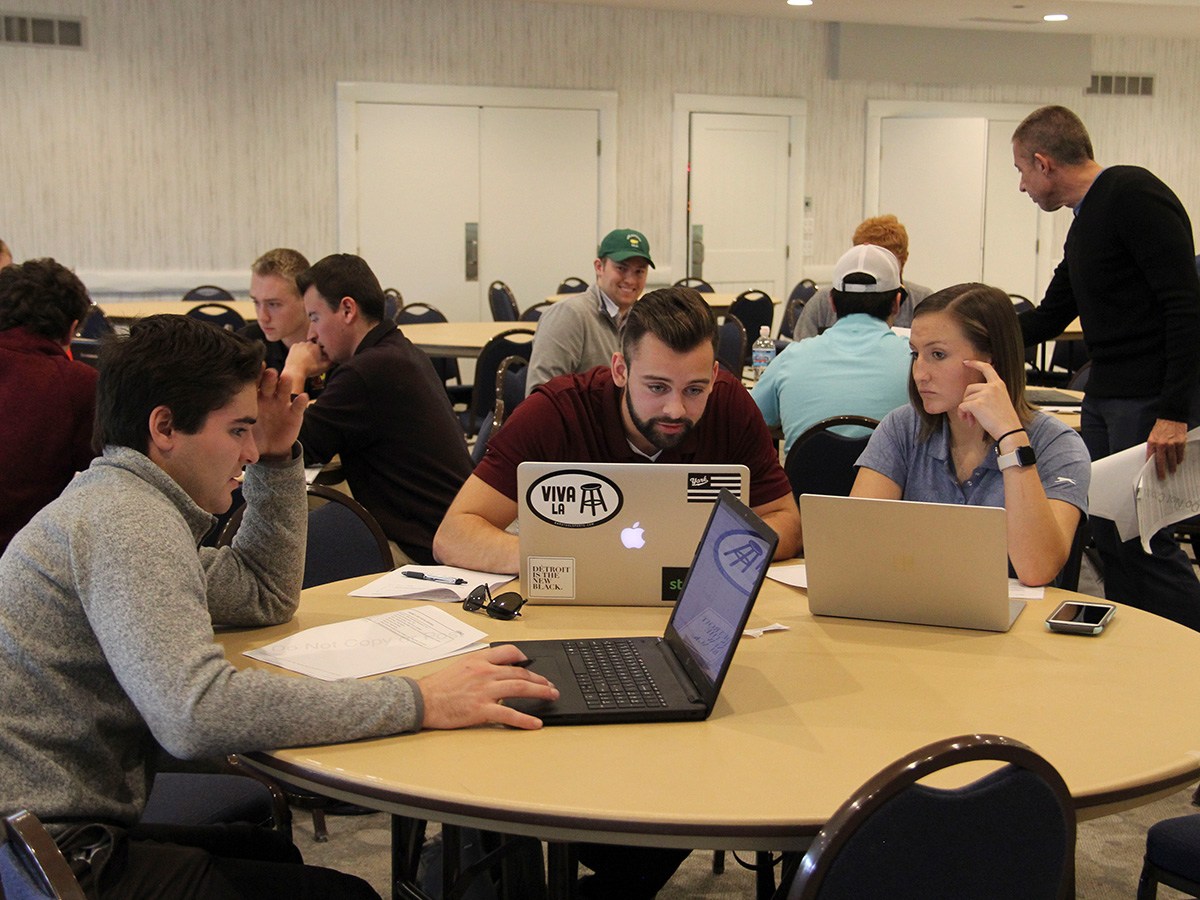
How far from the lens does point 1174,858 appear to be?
6.01 feet

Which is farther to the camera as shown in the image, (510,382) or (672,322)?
(510,382)

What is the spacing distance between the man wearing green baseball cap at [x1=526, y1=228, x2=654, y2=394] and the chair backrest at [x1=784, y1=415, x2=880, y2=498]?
59.5 inches

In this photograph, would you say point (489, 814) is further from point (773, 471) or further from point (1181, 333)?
point (1181, 333)

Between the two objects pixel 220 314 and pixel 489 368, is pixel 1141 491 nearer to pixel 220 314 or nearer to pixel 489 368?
pixel 489 368

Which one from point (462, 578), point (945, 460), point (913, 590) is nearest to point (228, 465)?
point (462, 578)

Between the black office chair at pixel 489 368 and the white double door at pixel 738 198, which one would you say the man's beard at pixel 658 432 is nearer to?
the black office chair at pixel 489 368

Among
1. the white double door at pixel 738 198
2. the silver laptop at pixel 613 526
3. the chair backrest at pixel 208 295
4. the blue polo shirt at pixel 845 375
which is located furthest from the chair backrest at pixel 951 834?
the white double door at pixel 738 198

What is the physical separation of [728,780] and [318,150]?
364 inches

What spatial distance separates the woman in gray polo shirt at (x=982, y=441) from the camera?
2.26 m

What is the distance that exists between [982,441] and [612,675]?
1058 millimetres

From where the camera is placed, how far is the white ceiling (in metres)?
10.1

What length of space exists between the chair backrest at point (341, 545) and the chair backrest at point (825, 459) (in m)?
1.23

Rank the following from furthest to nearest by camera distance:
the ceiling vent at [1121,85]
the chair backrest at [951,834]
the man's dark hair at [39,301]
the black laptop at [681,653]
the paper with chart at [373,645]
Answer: the ceiling vent at [1121,85], the man's dark hair at [39,301], the paper with chart at [373,645], the black laptop at [681,653], the chair backrest at [951,834]

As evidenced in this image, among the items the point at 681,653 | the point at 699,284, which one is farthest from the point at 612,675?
the point at 699,284
